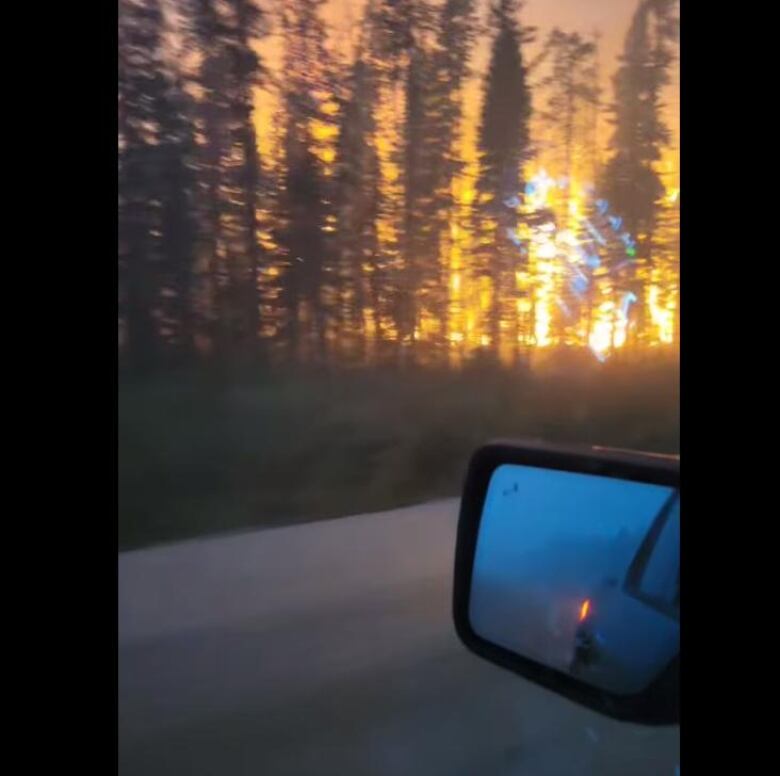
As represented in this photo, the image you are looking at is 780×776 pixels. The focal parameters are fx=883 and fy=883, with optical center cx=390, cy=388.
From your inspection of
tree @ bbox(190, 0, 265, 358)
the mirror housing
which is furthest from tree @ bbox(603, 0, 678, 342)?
tree @ bbox(190, 0, 265, 358)

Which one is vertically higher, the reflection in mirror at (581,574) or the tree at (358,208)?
the tree at (358,208)

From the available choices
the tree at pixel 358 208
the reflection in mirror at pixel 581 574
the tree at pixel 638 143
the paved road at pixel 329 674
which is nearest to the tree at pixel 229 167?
the tree at pixel 358 208

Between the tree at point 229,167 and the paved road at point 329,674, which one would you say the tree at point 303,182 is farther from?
the paved road at point 329,674

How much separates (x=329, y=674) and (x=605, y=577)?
396 millimetres

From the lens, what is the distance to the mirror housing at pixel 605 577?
1.18 meters

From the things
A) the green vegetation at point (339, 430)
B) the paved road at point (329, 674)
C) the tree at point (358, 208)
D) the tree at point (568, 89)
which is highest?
the tree at point (568, 89)

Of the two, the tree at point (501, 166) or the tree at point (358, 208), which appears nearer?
the tree at point (358, 208)

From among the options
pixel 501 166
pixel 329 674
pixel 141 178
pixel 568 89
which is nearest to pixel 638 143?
pixel 568 89

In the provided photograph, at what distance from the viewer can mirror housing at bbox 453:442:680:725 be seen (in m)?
1.18

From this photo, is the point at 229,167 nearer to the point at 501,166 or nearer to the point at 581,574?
the point at 501,166

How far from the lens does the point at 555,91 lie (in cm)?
141

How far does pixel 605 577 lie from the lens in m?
1.21
